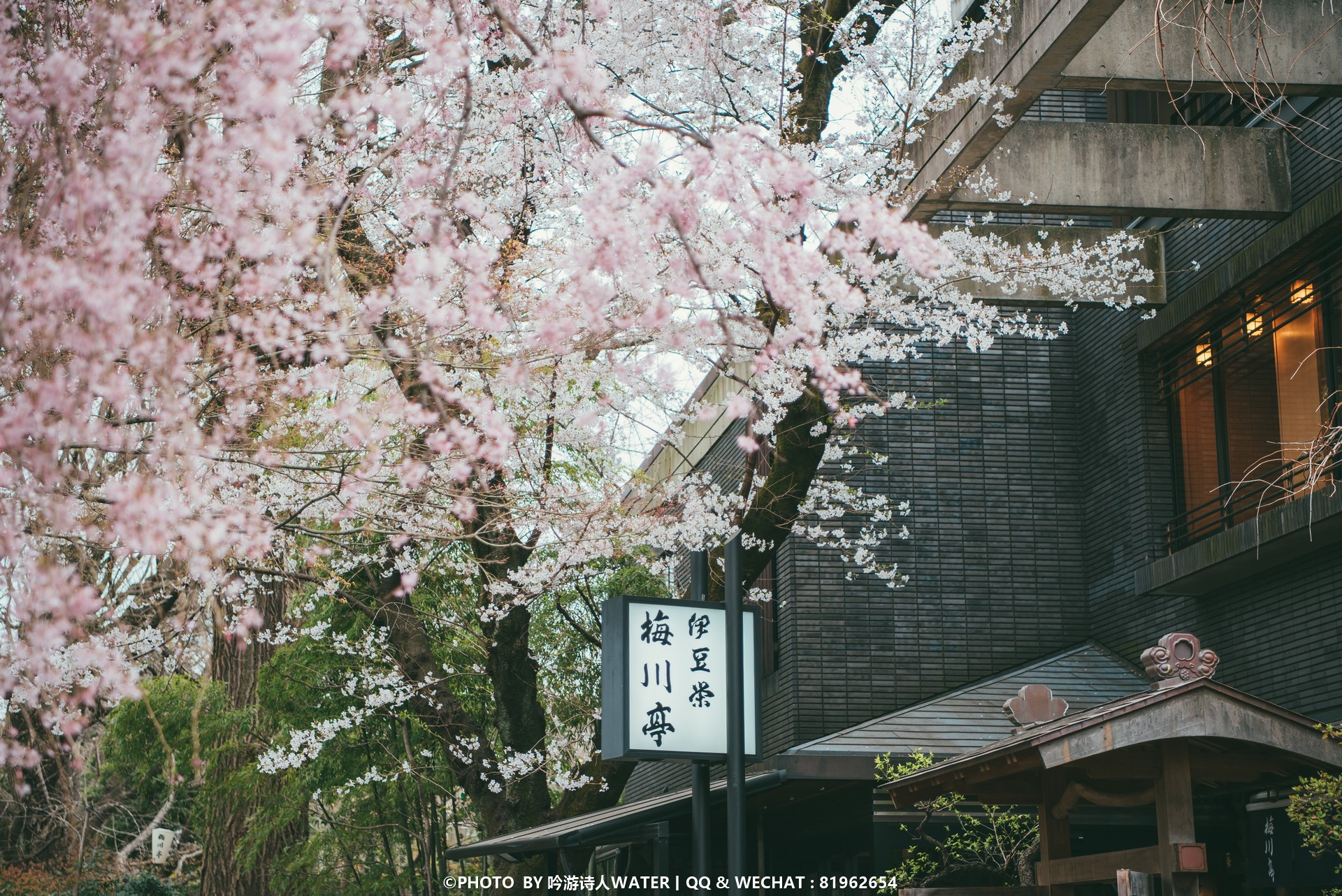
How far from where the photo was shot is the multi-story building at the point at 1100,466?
30.6ft

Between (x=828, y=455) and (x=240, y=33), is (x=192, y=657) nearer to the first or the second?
(x=828, y=455)

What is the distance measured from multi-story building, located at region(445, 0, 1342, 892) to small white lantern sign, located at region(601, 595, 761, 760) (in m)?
1.98

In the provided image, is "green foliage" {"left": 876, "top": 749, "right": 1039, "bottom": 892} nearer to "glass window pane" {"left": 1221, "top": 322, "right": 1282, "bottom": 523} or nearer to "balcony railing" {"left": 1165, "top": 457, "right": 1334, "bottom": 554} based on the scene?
"balcony railing" {"left": 1165, "top": 457, "right": 1334, "bottom": 554}

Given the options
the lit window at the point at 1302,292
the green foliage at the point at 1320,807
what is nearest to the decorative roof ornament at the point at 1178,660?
the green foliage at the point at 1320,807

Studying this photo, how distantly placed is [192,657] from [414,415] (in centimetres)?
1542

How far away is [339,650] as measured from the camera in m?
13.6

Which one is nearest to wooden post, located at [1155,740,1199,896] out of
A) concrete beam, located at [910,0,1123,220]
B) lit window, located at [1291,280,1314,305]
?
concrete beam, located at [910,0,1123,220]

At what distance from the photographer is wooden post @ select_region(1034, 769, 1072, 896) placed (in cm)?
734

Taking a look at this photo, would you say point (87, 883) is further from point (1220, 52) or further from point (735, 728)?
point (1220, 52)

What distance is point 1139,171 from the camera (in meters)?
10.0

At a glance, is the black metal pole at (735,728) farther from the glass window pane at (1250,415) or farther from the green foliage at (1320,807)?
the glass window pane at (1250,415)

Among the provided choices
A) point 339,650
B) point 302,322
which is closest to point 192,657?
point 339,650

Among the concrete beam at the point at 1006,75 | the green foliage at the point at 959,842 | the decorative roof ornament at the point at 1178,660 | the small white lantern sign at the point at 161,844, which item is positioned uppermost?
the concrete beam at the point at 1006,75

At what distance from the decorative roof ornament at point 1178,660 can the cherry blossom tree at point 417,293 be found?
231 cm
